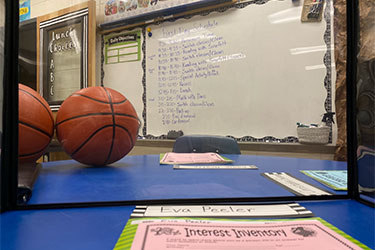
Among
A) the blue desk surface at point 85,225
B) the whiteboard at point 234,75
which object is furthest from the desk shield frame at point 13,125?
the whiteboard at point 234,75

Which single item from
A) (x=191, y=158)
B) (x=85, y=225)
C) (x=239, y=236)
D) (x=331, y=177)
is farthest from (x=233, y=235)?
(x=191, y=158)

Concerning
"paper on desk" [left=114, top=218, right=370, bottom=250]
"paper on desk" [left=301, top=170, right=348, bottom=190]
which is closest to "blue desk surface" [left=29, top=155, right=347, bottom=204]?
"paper on desk" [left=301, top=170, right=348, bottom=190]

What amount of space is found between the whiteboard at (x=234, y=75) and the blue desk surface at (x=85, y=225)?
266mm

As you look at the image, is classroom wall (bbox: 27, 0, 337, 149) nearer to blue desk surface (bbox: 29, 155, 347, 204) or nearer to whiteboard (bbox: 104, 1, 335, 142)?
whiteboard (bbox: 104, 1, 335, 142)

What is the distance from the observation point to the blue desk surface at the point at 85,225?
25 centimetres

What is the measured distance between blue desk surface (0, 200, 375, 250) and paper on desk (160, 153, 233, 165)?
0.32 m

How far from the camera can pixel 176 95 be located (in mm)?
632

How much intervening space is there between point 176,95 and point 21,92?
0.34 meters

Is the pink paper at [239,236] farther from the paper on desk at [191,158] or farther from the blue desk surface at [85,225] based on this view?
the paper on desk at [191,158]

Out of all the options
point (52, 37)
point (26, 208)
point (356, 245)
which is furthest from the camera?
point (52, 37)

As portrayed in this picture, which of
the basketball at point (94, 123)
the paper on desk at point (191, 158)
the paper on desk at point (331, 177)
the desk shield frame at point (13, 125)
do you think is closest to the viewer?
the desk shield frame at point (13, 125)

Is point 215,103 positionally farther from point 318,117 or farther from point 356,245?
point 356,245

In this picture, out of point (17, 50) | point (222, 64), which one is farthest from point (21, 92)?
point (222, 64)

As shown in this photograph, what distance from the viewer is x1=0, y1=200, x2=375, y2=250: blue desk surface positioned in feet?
0.81
